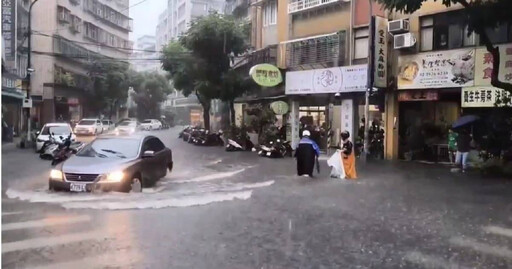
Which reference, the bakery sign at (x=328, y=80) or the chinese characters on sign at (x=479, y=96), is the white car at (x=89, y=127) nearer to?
the chinese characters on sign at (x=479, y=96)

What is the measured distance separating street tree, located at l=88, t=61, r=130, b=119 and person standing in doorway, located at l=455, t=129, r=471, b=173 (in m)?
10.4

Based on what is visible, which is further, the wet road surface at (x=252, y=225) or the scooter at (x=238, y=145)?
the scooter at (x=238, y=145)

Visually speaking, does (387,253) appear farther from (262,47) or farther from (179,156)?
(262,47)

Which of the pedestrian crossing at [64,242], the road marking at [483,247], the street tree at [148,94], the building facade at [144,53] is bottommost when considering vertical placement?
the road marking at [483,247]

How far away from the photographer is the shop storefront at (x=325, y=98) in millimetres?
17609

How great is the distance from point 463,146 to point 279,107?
28.0 ft

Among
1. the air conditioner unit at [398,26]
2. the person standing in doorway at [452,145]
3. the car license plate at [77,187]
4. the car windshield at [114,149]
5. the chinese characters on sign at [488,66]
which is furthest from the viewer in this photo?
the air conditioner unit at [398,26]

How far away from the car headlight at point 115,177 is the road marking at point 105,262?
3150mm

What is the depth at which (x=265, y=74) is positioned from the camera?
19547 mm

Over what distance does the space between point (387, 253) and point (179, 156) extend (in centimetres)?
723

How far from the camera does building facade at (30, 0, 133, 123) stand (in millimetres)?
3941

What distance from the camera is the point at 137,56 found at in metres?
5.38

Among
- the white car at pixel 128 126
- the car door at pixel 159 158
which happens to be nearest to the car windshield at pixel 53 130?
the white car at pixel 128 126

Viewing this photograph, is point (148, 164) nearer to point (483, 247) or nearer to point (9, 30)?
point (483, 247)
